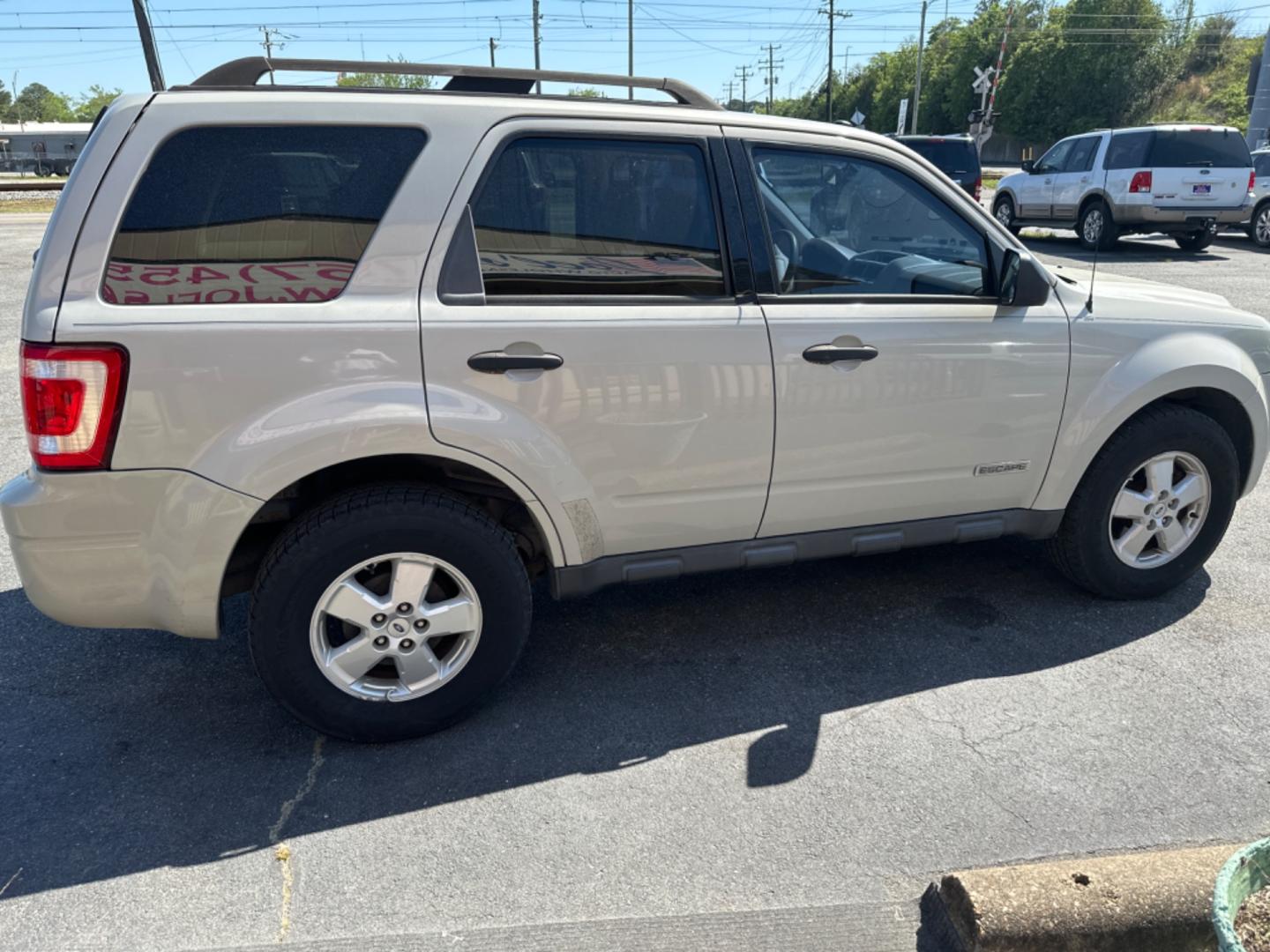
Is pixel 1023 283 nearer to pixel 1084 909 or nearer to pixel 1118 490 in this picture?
pixel 1118 490

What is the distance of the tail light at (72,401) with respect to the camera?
2514 millimetres

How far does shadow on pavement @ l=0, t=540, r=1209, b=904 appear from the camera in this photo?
273cm

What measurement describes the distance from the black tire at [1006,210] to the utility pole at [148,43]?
1549 centimetres

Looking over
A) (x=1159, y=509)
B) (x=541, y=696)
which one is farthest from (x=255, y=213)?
(x=1159, y=509)

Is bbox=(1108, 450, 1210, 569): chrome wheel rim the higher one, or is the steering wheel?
the steering wheel

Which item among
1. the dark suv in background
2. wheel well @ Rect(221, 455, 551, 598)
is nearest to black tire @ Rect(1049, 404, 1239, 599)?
wheel well @ Rect(221, 455, 551, 598)

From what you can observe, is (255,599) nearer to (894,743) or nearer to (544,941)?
(544,941)

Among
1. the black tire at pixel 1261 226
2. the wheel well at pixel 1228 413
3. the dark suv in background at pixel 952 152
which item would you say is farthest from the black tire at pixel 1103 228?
the wheel well at pixel 1228 413

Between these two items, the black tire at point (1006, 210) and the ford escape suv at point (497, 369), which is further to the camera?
the black tire at point (1006, 210)

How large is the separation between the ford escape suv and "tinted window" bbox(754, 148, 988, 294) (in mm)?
12

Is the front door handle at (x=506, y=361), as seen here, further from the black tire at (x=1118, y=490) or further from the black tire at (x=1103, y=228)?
the black tire at (x=1103, y=228)

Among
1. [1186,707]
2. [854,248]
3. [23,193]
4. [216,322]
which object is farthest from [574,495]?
[23,193]

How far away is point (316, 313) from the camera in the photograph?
267cm

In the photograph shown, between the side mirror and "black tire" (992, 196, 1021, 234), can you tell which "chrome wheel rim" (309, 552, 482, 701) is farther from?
"black tire" (992, 196, 1021, 234)
